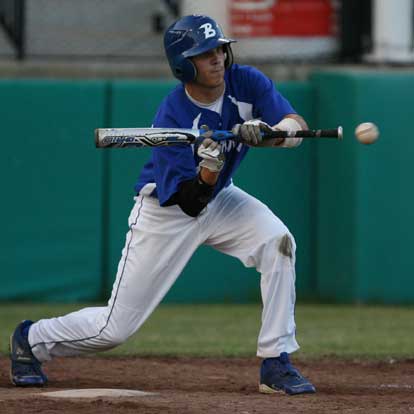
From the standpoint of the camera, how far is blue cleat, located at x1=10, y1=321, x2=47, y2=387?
223 inches

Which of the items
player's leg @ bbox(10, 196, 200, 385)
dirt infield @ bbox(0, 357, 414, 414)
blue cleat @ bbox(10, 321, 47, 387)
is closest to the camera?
dirt infield @ bbox(0, 357, 414, 414)

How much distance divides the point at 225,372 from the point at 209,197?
1.52m

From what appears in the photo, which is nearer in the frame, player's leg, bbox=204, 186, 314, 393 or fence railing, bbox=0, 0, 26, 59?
player's leg, bbox=204, 186, 314, 393

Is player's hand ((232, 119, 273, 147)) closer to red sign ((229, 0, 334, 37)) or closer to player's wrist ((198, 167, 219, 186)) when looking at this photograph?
player's wrist ((198, 167, 219, 186))

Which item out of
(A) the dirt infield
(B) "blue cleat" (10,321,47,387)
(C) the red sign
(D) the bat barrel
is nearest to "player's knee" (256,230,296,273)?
(D) the bat barrel

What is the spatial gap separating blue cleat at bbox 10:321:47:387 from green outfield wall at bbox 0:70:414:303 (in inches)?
159

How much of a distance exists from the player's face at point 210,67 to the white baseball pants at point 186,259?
587 millimetres

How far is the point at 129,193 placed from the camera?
9.74m

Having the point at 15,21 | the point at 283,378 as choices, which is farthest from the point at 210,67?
the point at 15,21

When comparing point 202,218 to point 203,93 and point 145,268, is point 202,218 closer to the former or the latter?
point 145,268

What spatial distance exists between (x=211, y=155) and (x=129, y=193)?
4797 millimetres

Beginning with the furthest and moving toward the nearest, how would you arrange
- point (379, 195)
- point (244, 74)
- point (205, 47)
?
point (379, 195)
point (244, 74)
point (205, 47)

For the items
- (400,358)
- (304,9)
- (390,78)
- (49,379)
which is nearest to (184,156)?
(49,379)

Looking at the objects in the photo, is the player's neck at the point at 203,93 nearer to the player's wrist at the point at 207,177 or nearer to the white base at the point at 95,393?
the player's wrist at the point at 207,177
